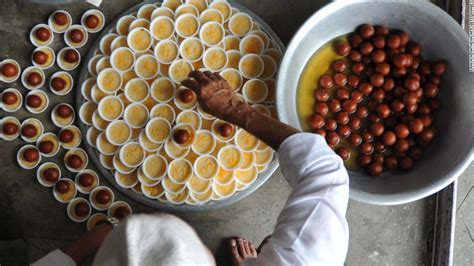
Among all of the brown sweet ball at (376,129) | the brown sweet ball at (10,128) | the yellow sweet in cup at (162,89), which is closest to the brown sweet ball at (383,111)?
the brown sweet ball at (376,129)

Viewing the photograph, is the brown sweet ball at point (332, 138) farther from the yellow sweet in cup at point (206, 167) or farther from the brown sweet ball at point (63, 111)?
the brown sweet ball at point (63, 111)

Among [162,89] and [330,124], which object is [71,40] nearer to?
[162,89]

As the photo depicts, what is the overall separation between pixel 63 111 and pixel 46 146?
0.14m

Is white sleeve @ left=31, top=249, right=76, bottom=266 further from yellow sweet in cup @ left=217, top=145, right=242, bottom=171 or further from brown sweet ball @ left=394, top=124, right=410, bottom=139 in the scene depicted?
brown sweet ball @ left=394, top=124, right=410, bottom=139

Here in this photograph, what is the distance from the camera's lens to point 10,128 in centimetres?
171

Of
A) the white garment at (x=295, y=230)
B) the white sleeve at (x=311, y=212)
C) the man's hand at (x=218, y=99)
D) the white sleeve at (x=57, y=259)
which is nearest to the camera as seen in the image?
the white garment at (x=295, y=230)

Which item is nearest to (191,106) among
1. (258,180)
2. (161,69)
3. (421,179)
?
(161,69)

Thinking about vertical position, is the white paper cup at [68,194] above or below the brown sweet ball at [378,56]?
below

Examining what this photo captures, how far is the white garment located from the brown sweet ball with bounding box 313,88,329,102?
2.06 feet

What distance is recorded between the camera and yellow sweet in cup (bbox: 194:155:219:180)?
170 centimetres

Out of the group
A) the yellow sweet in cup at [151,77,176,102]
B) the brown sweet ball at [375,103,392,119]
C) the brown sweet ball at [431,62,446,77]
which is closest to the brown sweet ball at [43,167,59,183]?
the yellow sweet in cup at [151,77,176,102]

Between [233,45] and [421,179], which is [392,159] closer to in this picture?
[421,179]

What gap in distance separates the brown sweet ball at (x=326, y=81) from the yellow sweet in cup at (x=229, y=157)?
409 mm

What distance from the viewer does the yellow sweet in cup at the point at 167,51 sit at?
5.68 ft
